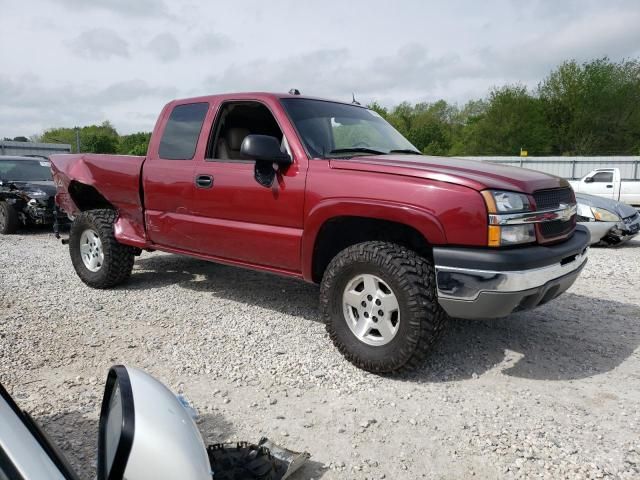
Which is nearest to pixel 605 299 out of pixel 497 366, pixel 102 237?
pixel 497 366

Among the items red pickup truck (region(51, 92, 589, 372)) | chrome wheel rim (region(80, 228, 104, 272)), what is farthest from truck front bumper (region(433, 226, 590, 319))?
chrome wheel rim (region(80, 228, 104, 272))

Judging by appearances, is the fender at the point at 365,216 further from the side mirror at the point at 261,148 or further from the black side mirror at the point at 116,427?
the black side mirror at the point at 116,427

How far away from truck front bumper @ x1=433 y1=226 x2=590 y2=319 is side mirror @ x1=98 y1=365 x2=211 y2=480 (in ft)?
6.43

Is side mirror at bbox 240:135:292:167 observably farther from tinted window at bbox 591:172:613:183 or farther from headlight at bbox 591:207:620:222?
tinted window at bbox 591:172:613:183

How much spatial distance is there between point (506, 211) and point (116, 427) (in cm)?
242

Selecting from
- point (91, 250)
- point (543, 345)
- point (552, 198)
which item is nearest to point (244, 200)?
point (552, 198)

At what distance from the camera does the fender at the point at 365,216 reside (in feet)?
9.96

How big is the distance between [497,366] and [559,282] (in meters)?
0.76

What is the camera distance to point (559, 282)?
3.21 meters

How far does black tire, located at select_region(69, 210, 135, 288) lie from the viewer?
5.15 m

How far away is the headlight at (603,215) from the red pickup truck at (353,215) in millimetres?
5169

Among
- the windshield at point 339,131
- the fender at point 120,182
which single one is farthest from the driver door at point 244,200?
the fender at point 120,182

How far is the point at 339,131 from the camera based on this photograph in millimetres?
4105

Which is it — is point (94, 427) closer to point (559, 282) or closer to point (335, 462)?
point (335, 462)
